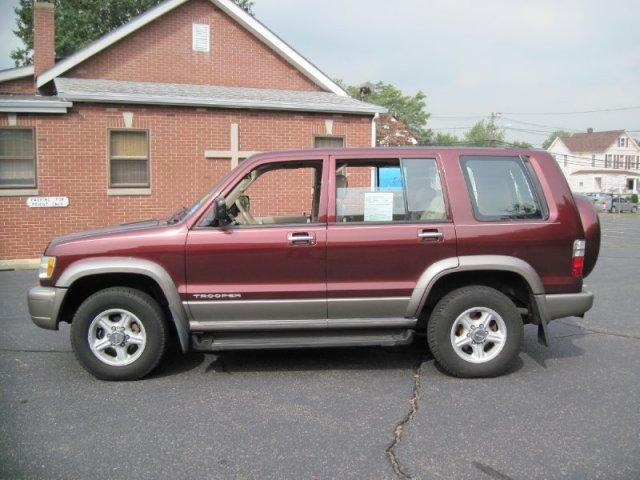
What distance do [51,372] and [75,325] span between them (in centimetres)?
70

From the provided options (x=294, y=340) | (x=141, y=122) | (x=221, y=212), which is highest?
(x=141, y=122)

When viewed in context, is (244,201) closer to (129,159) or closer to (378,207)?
(378,207)

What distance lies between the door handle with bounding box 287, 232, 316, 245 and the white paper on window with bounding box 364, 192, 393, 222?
48cm

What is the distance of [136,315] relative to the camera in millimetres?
4527

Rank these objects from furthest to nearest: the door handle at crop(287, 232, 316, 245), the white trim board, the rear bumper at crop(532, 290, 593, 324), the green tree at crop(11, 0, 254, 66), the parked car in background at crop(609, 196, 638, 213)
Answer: the parked car in background at crop(609, 196, 638, 213) → the green tree at crop(11, 0, 254, 66) → the white trim board → the rear bumper at crop(532, 290, 593, 324) → the door handle at crop(287, 232, 316, 245)

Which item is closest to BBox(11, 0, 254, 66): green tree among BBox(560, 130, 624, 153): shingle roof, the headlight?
the headlight

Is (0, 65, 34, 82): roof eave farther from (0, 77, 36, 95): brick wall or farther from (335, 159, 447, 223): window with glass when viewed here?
(335, 159, 447, 223): window with glass

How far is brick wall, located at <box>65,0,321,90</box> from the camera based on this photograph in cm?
1505

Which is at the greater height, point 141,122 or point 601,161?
point 601,161

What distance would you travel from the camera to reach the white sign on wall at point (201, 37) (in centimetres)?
1576

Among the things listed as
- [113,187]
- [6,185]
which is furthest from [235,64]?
[6,185]

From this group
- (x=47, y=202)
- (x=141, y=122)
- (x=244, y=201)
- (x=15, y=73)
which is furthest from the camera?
(x=15, y=73)

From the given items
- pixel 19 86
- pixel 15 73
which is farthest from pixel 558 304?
pixel 19 86

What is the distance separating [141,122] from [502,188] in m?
9.69
